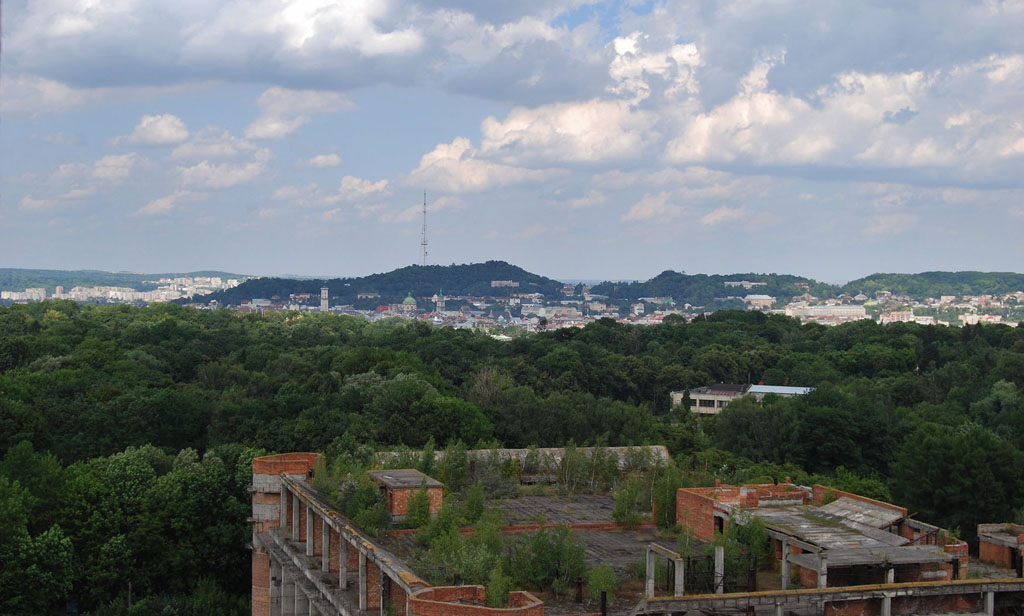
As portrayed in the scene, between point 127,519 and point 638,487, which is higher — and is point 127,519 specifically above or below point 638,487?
below

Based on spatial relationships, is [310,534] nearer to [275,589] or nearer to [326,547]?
[326,547]

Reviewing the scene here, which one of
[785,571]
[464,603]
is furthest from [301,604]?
[785,571]

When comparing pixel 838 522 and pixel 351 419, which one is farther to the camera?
pixel 351 419

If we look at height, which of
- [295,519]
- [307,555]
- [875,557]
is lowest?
[307,555]

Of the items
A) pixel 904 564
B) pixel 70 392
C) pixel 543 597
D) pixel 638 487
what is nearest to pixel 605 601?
pixel 543 597

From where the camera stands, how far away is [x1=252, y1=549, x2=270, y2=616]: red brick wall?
1133 inches

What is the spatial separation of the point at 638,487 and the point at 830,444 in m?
27.9

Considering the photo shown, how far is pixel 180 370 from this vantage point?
73.6m

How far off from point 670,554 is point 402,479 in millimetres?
9866

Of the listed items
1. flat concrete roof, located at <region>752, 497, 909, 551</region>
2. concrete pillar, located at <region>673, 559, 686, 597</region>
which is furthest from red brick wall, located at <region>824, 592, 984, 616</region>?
concrete pillar, located at <region>673, 559, 686, 597</region>

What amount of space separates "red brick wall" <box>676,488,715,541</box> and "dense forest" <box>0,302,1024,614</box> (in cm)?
1237

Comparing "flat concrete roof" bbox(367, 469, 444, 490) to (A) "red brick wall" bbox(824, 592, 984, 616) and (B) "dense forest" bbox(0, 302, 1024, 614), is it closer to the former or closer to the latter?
(A) "red brick wall" bbox(824, 592, 984, 616)

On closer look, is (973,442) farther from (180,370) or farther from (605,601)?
(180,370)

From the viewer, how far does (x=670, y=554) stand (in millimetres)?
16547
